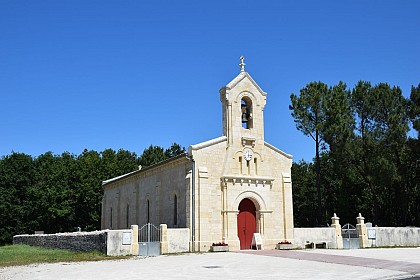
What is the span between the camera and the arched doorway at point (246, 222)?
91.2 feet

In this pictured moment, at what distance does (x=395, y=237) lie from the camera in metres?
31.0

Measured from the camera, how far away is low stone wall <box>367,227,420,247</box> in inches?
1188

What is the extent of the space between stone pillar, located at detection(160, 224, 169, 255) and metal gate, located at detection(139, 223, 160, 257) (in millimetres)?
240

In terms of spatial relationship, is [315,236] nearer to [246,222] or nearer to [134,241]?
[246,222]

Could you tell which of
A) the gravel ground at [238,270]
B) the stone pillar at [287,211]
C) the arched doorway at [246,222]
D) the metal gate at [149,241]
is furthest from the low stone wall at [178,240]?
the stone pillar at [287,211]

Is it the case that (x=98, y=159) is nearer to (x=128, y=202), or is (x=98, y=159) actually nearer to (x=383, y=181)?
(x=128, y=202)

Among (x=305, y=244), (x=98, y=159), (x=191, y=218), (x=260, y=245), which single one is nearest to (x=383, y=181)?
(x=305, y=244)

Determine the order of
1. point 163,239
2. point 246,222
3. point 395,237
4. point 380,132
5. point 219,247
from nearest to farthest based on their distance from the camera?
point 163,239 < point 219,247 < point 246,222 < point 395,237 < point 380,132

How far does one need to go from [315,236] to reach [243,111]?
967 cm

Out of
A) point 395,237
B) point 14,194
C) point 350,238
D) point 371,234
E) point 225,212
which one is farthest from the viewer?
point 14,194

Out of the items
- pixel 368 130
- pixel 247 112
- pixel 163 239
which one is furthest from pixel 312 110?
pixel 163 239

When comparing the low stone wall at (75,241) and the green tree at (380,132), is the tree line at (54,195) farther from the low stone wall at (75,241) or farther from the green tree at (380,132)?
the green tree at (380,132)

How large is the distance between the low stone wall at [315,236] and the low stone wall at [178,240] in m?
7.70

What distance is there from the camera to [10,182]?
59438 mm
